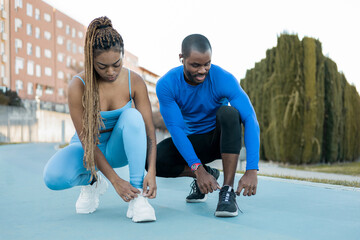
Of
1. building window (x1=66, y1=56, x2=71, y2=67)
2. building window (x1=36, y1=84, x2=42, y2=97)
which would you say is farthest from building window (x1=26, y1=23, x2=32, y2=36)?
building window (x1=66, y1=56, x2=71, y2=67)

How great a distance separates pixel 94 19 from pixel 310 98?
18.5ft

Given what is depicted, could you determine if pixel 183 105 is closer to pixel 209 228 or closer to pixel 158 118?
pixel 209 228

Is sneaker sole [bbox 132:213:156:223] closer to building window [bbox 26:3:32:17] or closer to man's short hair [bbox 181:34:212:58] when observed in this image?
man's short hair [bbox 181:34:212:58]

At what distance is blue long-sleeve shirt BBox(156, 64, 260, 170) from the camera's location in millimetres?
2254

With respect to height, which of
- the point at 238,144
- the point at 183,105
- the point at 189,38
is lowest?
the point at 238,144

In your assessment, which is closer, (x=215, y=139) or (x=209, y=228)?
(x=209, y=228)

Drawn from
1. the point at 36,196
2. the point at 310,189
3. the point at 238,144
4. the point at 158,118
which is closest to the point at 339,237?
the point at 238,144

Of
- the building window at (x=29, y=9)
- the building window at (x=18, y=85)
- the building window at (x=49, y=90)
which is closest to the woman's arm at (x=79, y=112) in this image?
the building window at (x=18, y=85)

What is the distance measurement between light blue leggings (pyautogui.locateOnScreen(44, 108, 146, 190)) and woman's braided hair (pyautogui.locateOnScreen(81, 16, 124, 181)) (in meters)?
0.13

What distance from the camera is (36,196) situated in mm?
2812

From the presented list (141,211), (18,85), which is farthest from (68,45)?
(141,211)

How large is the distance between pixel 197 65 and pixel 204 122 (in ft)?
1.83

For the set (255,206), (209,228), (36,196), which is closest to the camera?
(209,228)

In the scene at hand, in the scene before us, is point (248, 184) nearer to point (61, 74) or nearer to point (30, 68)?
point (30, 68)
